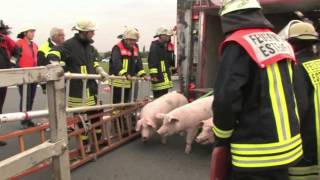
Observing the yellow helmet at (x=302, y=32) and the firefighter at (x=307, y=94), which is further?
the yellow helmet at (x=302, y=32)

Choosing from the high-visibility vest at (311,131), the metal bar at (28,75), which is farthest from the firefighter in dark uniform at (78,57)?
the high-visibility vest at (311,131)

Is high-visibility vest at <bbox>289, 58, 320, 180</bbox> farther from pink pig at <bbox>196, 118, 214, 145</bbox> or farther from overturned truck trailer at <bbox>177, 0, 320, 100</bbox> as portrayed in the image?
overturned truck trailer at <bbox>177, 0, 320, 100</bbox>

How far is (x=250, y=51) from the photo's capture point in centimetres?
254

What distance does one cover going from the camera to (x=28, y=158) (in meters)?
2.44

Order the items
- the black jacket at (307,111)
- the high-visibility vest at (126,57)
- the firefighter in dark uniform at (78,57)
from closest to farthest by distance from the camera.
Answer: the black jacket at (307,111) < the firefighter in dark uniform at (78,57) < the high-visibility vest at (126,57)

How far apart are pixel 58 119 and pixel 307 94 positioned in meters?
1.57

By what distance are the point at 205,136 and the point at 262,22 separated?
122 inches

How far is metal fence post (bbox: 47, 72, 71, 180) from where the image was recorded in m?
2.55

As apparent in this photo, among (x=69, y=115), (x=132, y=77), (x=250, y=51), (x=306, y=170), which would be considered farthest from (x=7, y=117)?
(x=132, y=77)

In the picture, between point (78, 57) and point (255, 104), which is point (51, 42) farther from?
point (255, 104)

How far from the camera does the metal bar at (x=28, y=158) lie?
2.25 m

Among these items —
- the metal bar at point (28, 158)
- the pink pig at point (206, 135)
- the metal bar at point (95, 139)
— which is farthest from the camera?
the metal bar at point (95, 139)

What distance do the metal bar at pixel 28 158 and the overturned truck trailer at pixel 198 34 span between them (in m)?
4.62

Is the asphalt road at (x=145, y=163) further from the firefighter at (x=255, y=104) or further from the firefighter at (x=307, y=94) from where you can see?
the firefighter at (x=255, y=104)
